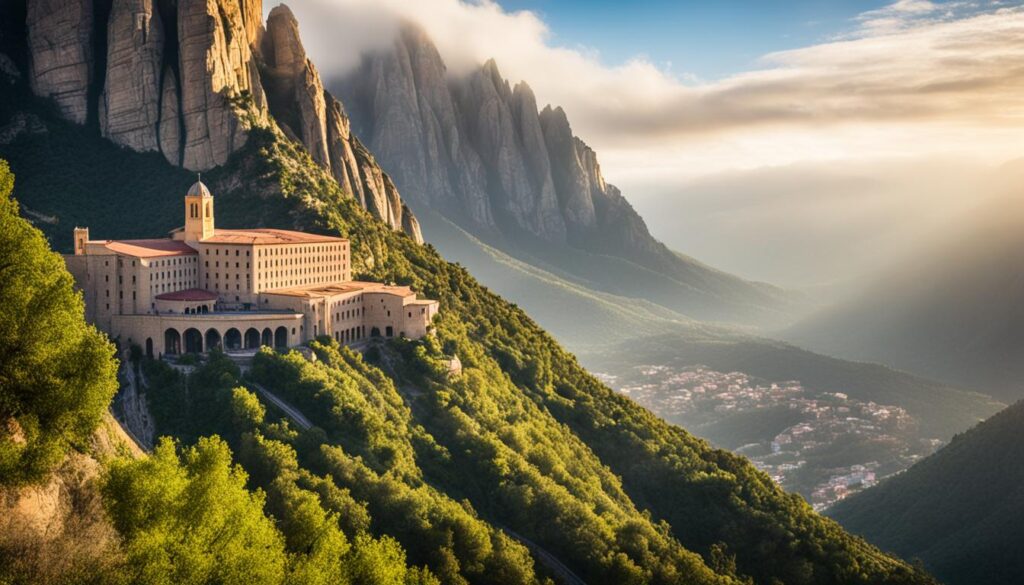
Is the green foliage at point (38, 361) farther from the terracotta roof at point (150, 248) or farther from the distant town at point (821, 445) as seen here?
the distant town at point (821, 445)

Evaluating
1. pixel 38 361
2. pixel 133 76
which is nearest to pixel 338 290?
pixel 133 76

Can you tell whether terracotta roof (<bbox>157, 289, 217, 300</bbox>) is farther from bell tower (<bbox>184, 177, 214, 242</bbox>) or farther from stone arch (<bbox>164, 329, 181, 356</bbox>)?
bell tower (<bbox>184, 177, 214, 242</bbox>)

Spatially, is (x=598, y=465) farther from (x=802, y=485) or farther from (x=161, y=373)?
(x=802, y=485)

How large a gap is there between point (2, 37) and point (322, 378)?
7650cm

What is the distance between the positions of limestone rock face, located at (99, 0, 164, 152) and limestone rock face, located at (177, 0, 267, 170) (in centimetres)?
334

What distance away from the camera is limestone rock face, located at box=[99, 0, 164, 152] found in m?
120

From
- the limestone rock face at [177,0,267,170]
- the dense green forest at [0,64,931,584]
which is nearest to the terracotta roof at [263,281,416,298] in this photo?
the dense green forest at [0,64,931,584]

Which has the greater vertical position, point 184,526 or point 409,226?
point 409,226

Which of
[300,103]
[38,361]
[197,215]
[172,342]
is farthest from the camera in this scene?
[300,103]

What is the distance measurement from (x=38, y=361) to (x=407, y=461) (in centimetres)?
4049

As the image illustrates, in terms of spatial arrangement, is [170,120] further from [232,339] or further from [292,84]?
[232,339]

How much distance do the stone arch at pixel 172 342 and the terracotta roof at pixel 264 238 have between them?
11297 millimetres

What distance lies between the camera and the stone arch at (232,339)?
82.1 meters

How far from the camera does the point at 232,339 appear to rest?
3243 inches
